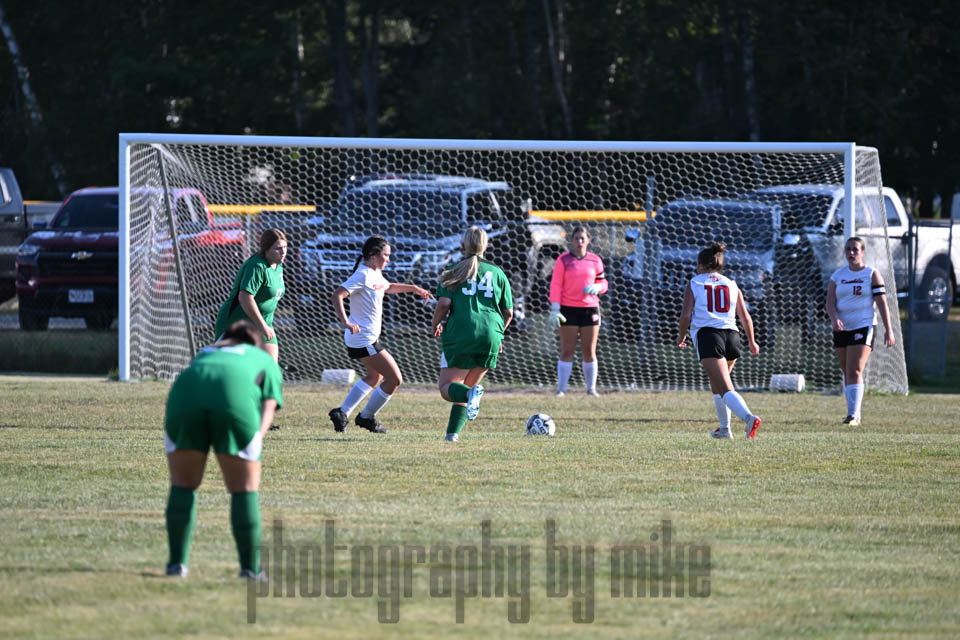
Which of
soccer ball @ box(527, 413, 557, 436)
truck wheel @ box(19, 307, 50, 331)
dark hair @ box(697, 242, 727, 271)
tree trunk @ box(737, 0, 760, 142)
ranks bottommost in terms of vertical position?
soccer ball @ box(527, 413, 557, 436)

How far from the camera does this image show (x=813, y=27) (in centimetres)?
2964

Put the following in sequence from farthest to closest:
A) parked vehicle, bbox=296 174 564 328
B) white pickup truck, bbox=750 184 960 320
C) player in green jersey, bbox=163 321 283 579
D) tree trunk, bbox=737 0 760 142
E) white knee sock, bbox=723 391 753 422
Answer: tree trunk, bbox=737 0 760 142 → parked vehicle, bbox=296 174 564 328 → white pickup truck, bbox=750 184 960 320 → white knee sock, bbox=723 391 753 422 → player in green jersey, bbox=163 321 283 579

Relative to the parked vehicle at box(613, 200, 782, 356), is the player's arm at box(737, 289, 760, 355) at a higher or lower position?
lower

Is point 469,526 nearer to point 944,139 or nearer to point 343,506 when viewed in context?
point 343,506

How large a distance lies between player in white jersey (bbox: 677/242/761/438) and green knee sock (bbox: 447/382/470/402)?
77.4 inches

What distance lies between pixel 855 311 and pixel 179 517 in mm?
8227

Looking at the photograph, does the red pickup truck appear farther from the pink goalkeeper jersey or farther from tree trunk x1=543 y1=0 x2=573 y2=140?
tree trunk x1=543 y1=0 x2=573 y2=140

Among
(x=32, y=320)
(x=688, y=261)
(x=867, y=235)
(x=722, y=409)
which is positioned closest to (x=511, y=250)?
(x=688, y=261)

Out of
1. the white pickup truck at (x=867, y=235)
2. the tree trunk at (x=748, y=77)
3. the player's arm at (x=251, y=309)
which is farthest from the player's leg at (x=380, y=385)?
the tree trunk at (x=748, y=77)

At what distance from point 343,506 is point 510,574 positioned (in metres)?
1.91

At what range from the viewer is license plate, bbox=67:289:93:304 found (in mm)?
19359

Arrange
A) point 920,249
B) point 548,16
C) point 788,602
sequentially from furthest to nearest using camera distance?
point 548,16 < point 920,249 < point 788,602

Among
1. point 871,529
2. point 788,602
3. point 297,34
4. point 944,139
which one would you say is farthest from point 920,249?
point 297,34

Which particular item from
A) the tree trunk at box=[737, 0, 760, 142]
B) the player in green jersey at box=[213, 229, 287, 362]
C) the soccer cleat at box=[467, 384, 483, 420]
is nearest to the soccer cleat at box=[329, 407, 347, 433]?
the player in green jersey at box=[213, 229, 287, 362]
